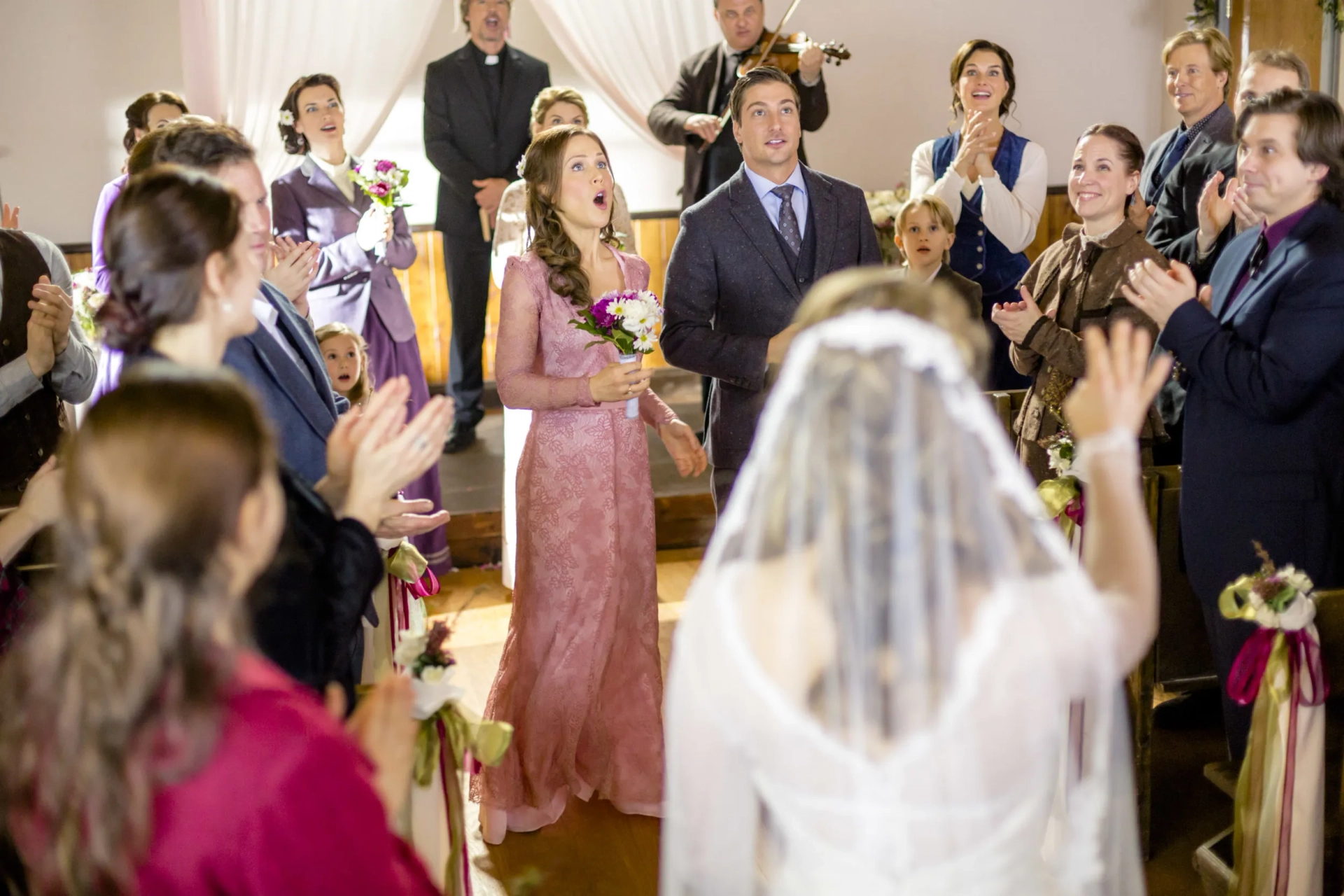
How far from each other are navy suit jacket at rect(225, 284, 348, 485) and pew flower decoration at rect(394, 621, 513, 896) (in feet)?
1.25

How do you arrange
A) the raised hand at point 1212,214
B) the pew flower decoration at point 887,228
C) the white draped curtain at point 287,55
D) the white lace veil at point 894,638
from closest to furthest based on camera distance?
the white lace veil at point 894,638 → the raised hand at point 1212,214 → the pew flower decoration at point 887,228 → the white draped curtain at point 287,55

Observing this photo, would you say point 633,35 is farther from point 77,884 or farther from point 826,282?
point 77,884

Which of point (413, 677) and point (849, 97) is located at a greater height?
point (849, 97)

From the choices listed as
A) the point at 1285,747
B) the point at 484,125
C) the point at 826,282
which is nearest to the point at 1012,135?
the point at 484,125

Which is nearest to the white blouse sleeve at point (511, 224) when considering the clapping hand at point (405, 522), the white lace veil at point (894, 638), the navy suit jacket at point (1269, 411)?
the clapping hand at point (405, 522)

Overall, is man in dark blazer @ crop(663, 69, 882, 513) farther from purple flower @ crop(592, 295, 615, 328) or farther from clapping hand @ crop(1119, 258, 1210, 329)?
clapping hand @ crop(1119, 258, 1210, 329)

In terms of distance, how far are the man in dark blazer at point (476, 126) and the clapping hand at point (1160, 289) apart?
392 cm

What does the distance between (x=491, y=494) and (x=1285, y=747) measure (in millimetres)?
3982

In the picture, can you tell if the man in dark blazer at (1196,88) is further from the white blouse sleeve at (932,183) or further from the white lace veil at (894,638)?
the white lace veil at (894,638)

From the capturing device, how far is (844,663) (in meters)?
1.61

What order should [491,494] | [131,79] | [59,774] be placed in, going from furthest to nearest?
[131,79] < [491,494] < [59,774]

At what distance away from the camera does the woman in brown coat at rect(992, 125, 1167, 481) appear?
3.52 meters

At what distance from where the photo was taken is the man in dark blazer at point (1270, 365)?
2832 millimetres

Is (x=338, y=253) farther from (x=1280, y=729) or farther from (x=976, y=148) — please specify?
(x=1280, y=729)
